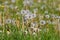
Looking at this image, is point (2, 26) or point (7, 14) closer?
point (2, 26)

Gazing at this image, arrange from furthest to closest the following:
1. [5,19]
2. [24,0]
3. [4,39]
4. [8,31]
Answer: [24,0], [5,19], [8,31], [4,39]

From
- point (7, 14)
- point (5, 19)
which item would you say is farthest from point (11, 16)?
point (5, 19)

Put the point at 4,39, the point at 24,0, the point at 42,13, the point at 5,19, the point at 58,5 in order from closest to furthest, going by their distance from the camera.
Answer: the point at 4,39 → the point at 5,19 → the point at 42,13 → the point at 24,0 → the point at 58,5

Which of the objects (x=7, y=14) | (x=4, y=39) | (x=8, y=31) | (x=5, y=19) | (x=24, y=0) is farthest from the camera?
(x=24, y=0)

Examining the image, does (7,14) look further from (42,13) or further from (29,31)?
(29,31)

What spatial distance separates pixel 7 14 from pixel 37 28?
3.52 feet

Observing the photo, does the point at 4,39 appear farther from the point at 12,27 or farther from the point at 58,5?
the point at 58,5

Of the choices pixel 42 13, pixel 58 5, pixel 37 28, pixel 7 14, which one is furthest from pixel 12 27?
pixel 58 5


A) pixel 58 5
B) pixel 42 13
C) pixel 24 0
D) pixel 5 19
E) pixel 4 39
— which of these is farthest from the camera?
pixel 58 5

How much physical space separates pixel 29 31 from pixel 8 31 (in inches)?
16.0

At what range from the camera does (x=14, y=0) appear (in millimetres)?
7500

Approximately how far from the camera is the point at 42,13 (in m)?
6.64

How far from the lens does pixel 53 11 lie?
7.39 meters

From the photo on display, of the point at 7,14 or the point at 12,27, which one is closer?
the point at 12,27
